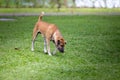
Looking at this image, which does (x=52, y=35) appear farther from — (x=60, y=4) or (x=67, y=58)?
(x=60, y=4)

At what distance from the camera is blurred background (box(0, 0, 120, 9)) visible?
95.3 ft

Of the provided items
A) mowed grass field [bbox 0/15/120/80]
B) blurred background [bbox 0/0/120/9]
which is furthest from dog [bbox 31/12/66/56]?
blurred background [bbox 0/0/120/9]

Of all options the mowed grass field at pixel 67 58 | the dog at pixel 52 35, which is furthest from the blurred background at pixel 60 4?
the dog at pixel 52 35

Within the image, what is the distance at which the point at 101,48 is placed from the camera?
39.3ft

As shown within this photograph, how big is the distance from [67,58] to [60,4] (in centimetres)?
1903

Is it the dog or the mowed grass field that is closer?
the mowed grass field

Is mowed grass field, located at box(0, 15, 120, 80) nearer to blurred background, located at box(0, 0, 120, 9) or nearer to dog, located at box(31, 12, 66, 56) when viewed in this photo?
dog, located at box(31, 12, 66, 56)

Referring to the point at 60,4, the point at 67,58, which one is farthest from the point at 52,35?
the point at 60,4

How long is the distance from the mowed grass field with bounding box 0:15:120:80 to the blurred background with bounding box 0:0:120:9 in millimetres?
13168

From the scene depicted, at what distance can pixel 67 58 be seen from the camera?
1028 centimetres

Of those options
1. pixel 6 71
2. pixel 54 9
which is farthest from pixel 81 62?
pixel 54 9

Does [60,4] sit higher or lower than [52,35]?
lower

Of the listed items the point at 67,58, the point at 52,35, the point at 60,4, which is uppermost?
the point at 52,35

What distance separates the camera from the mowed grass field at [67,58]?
8.41 metres
